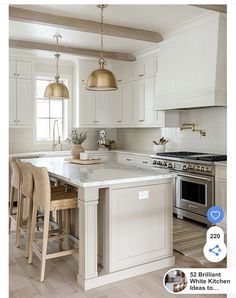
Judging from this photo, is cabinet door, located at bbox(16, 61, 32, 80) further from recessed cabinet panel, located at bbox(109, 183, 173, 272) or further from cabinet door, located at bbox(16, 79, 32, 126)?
recessed cabinet panel, located at bbox(109, 183, 173, 272)

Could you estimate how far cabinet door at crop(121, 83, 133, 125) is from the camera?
20.3 feet

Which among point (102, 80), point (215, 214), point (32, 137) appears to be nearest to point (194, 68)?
point (102, 80)

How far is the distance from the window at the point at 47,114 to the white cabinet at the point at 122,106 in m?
1.03

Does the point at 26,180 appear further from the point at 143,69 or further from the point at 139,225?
the point at 143,69

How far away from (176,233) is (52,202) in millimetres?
1881

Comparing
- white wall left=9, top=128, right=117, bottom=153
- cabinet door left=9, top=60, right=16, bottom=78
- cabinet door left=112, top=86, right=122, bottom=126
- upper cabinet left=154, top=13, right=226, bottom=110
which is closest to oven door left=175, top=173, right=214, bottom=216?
upper cabinet left=154, top=13, right=226, bottom=110

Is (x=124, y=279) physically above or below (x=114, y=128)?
below

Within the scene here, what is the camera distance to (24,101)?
5.69 metres

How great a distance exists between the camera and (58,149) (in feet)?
20.8

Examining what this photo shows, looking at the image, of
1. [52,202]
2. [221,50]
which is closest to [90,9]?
[221,50]

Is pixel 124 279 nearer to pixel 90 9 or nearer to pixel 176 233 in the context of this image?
pixel 176 233

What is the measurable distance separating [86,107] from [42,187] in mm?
3660

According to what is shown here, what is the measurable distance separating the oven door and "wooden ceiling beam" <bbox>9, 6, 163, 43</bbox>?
7.08 feet

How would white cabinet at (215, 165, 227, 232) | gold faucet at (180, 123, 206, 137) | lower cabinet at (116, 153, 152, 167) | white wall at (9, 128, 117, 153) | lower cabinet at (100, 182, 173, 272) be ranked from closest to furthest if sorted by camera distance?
lower cabinet at (100, 182, 173, 272) < white cabinet at (215, 165, 227, 232) < gold faucet at (180, 123, 206, 137) < lower cabinet at (116, 153, 152, 167) < white wall at (9, 128, 117, 153)
